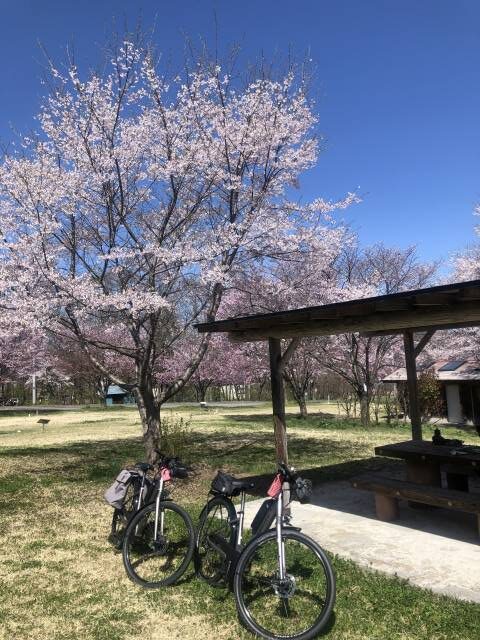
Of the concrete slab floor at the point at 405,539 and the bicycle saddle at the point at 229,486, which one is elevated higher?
the bicycle saddle at the point at 229,486

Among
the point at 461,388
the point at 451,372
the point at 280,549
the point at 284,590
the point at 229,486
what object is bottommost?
the point at 284,590

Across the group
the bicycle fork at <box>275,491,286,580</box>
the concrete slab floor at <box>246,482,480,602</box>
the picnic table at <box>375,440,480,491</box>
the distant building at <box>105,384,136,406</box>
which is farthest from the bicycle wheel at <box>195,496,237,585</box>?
the distant building at <box>105,384,136,406</box>

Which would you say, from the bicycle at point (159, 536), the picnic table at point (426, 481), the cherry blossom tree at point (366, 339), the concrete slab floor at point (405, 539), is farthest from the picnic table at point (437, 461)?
the cherry blossom tree at point (366, 339)

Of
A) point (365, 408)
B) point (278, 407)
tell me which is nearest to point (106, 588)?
point (278, 407)

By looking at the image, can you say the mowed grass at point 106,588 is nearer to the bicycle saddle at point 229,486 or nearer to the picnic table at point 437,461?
the bicycle saddle at point 229,486

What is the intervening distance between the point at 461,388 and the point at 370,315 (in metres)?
21.2

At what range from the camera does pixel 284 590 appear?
3.48m

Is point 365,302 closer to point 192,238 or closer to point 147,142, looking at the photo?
point 192,238

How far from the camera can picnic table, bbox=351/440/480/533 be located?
5023mm

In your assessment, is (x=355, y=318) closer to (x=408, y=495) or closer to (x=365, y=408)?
(x=408, y=495)

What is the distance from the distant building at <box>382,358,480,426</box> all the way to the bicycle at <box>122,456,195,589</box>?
20.3m

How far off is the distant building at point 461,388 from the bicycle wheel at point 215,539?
2036cm

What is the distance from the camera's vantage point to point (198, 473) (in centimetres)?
923

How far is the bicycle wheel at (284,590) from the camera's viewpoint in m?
3.29
